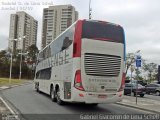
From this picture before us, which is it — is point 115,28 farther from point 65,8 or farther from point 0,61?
point 0,61

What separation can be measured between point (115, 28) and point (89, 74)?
278cm

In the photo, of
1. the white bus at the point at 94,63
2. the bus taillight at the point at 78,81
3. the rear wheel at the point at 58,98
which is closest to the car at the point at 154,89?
the rear wheel at the point at 58,98

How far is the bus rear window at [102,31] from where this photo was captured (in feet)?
49.2

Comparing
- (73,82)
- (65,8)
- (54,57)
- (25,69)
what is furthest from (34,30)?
(73,82)

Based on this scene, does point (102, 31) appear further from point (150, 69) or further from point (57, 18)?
point (150, 69)

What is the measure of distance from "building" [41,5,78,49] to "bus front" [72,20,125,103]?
34412 millimetres

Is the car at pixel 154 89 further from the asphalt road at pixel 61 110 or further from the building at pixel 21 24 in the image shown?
the building at pixel 21 24

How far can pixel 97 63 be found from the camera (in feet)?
48.9

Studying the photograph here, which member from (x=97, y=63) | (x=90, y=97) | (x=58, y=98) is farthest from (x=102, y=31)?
(x=58, y=98)

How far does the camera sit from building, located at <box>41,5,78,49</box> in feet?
170

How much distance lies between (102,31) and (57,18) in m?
43.8

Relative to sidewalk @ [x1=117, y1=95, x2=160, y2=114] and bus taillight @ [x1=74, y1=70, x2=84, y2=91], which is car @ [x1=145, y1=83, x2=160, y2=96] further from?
bus taillight @ [x1=74, y1=70, x2=84, y2=91]

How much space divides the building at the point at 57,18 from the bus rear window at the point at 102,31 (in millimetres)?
34068

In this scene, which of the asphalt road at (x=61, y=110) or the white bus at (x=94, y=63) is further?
the white bus at (x=94, y=63)
